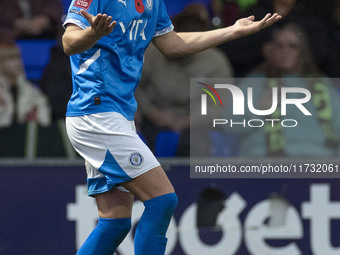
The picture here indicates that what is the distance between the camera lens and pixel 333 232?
5090 millimetres

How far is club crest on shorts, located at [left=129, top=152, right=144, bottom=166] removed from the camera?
3.24m

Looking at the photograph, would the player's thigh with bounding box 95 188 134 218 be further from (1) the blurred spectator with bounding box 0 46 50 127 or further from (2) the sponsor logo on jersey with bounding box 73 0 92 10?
(1) the blurred spectator with bounding box 0 46 50 127

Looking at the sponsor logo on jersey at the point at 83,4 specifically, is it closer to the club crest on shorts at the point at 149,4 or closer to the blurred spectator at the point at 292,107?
the club crest on shorts at the point at 149,4

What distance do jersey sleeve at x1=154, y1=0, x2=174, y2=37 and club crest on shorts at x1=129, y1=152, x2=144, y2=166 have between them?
2.61ft

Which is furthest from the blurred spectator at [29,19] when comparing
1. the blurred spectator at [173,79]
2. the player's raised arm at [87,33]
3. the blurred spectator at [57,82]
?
the player's raised arm at [87,33]

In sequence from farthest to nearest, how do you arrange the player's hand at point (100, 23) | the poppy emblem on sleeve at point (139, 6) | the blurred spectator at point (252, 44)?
the blurred spectator at point (252, 44) < the poppy emblem on sleeve at point (139, 6) < the player's hand at point (100, 23)

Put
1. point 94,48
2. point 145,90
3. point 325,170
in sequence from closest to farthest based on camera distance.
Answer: point 94,48
point 325,170
point 145,90

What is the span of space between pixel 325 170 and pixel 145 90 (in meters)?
1.47

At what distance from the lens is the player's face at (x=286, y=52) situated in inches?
211

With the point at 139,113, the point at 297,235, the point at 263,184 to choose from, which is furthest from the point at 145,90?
the point at 297,235

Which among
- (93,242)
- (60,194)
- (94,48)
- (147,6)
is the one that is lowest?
(93,242)

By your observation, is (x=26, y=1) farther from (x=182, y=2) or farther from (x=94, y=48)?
(x=94, y=48)

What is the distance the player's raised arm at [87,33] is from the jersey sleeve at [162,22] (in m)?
0.67

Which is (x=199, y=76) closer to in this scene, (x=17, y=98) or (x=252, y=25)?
(x=17, y=98)
